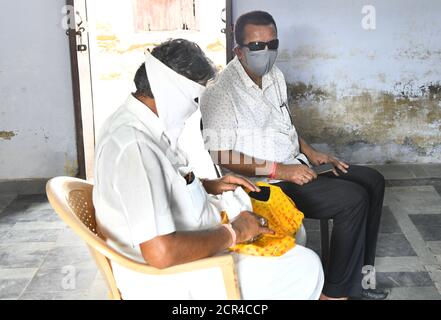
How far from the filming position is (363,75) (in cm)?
438

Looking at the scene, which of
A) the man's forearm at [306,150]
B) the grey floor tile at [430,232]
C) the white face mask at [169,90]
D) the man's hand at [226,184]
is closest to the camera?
the white face mask at [169,90]

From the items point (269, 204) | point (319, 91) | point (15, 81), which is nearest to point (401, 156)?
point (319, 91)

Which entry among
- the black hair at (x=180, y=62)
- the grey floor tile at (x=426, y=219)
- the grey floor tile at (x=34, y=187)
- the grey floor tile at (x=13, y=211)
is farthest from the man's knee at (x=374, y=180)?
the grey floor tile at (x=34, y=187)

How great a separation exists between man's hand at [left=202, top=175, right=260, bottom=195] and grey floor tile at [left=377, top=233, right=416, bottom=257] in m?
1.24

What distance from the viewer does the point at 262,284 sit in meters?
1.77

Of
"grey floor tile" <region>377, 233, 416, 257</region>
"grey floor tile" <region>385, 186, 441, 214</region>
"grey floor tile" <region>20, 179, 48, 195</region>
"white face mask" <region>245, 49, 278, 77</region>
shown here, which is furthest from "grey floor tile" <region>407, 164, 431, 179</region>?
"grey floor tile" <region>20, 179, 48, 195</region>

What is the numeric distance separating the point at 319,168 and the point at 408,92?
2153 mm

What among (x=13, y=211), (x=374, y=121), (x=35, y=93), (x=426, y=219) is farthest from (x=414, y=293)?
(x=35, y=93)

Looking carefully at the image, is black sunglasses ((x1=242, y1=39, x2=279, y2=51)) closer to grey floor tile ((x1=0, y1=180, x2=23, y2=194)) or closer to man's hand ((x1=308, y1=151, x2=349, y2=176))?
man's hand ((x1=308, y1=151, x2=349, y2=176))

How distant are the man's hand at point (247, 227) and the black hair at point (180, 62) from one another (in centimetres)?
48

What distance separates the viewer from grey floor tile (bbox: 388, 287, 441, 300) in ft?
8.66

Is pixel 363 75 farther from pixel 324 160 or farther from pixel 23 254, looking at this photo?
pixel 23 254

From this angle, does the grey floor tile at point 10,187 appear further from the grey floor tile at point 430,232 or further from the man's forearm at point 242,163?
the grey floor tile at point 430,232

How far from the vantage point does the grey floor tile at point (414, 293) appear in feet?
8.66
